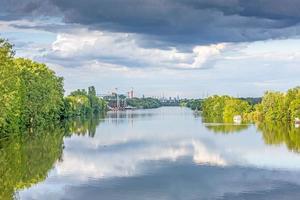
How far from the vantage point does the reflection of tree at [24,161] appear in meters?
29.9

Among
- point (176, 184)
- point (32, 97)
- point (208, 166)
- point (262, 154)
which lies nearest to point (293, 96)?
point (32, 97)

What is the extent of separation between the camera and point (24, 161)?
38.7 metres

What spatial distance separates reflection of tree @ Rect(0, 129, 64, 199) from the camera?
2993cm

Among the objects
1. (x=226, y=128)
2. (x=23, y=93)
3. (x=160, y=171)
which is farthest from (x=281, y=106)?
(x=160, y=171)

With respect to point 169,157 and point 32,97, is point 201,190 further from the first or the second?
point 32,97

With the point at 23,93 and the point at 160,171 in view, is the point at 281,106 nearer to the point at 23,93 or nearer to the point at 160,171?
the point at 23,93

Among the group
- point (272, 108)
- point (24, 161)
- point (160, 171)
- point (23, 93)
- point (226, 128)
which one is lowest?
point (160, 171)

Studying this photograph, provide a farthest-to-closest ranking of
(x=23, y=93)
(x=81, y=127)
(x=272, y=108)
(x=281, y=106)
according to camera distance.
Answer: (x=272, y=108)
(x=281, y=106)
(x=81, y=127)
(x=23, y=93)

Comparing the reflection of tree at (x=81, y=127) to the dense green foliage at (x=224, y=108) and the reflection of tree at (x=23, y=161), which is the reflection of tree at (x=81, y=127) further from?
the dense green foliage at (x=224, y=108)

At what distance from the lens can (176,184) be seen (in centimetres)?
3120

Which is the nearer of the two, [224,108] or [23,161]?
[23,161]

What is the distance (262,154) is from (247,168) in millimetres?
9629

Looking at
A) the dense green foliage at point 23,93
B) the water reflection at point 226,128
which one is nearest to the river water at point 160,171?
the dense green foliage at point 23,93

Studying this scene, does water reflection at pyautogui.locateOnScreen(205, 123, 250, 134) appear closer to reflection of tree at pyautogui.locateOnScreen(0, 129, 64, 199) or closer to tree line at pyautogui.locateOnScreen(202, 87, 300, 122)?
tree line at pyautogui.locateOnScreen(202, 87, 300, 122)
